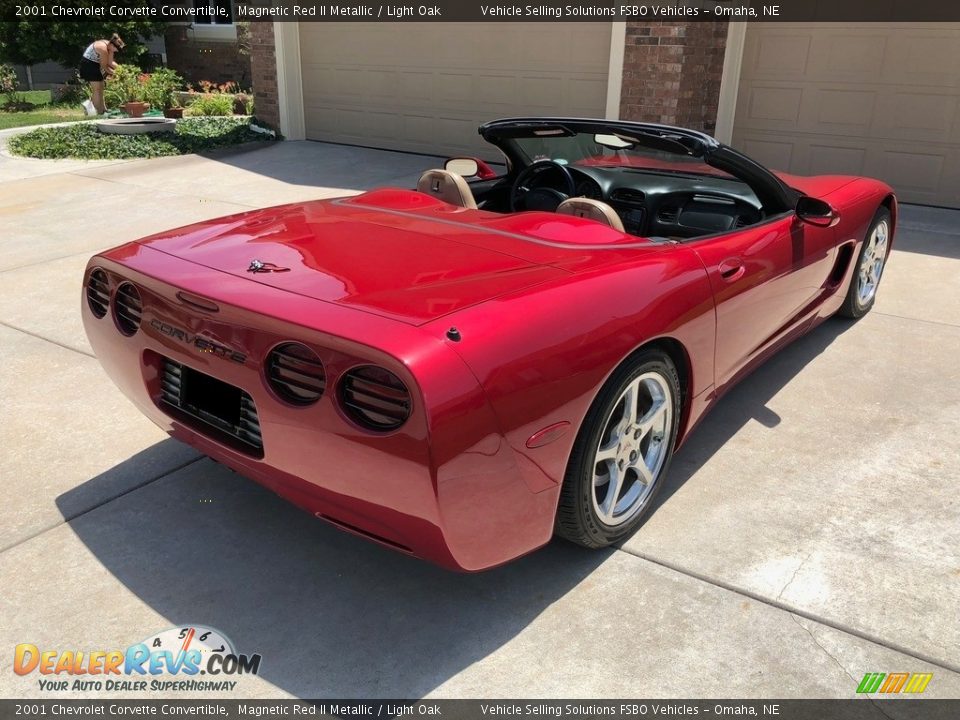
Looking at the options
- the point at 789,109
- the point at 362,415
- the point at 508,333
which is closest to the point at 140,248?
the point at 362,415

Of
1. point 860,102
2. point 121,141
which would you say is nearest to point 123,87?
point 121,141

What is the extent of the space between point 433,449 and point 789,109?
8137 millimetres

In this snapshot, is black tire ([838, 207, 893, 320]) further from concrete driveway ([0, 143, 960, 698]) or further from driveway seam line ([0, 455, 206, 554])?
driveway seam line ([0, 455, 206, 554])

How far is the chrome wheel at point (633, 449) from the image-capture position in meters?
2.65

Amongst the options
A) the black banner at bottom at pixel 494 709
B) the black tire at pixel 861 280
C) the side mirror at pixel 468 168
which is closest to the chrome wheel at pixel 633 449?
the black banner at bottom at pixel 494 709

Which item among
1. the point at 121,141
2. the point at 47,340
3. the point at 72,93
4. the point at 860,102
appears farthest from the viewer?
the point at 72,93

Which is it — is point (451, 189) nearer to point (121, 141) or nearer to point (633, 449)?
point (633, 449)

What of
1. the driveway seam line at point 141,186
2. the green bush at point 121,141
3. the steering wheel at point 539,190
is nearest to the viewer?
the steering wheel at point 539,190

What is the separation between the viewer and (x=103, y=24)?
1608 cm

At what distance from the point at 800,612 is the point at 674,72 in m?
7.23

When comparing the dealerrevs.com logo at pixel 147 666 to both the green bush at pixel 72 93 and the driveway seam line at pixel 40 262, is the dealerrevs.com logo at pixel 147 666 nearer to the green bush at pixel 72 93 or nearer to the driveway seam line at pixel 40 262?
the driveway seam line at pixel 40 262

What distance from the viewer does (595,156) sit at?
4160mm

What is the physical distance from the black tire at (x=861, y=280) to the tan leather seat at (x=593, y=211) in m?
1.97

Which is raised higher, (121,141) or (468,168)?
(468,168)
